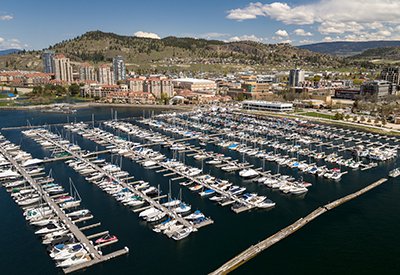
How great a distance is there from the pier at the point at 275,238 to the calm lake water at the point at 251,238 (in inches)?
17.1

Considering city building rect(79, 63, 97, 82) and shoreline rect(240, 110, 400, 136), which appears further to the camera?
city building rect(79, 63, 97, 82)

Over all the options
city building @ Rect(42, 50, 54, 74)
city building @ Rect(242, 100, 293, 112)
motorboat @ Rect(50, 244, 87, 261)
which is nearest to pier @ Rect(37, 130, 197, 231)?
motorboat @ Rect(50, 244, 87, 261)

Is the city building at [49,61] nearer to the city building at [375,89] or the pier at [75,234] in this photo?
the city building at [375,89]

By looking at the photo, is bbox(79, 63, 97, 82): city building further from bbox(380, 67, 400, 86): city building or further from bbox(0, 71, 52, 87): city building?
bbox(380, 67, 400, 86): city building

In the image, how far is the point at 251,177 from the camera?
118 ft

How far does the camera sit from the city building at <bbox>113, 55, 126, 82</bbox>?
13025 cm

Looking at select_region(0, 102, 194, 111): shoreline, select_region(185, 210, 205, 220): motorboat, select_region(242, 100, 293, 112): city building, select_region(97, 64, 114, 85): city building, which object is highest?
select_region(97, 64, 114, 85): city building

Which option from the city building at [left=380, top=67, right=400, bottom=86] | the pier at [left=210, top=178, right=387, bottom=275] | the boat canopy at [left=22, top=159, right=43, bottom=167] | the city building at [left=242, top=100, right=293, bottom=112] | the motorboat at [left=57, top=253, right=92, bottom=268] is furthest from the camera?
the city building at [left=380, top=67, right=400, bottom=86]

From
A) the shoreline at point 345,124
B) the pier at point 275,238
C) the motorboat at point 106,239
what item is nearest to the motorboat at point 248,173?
the pier at point 275,238

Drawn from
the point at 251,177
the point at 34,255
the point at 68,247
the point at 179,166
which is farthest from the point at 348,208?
the point at 34,255

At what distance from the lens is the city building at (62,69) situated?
133 m

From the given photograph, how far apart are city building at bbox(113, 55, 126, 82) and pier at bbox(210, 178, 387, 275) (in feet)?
373

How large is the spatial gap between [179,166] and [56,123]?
37.3m

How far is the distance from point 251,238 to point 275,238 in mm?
1676
